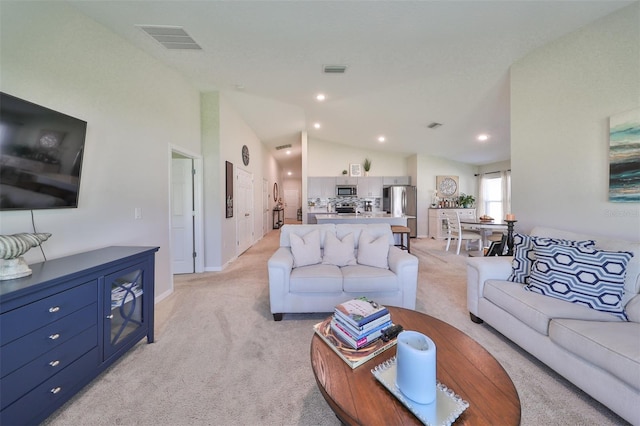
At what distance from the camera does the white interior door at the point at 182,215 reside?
12.5 ft

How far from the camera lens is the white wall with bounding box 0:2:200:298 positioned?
1.59 meters

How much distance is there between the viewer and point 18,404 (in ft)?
3.75

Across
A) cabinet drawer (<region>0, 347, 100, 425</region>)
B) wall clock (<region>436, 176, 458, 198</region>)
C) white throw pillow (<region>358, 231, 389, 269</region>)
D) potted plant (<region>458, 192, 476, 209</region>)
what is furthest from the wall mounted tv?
potted plant (<region>458, 192, 476, 209</region>)

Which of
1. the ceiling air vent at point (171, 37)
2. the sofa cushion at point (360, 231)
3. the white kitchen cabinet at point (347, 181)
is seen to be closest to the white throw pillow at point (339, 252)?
the sofa cushion at point (360, 231)

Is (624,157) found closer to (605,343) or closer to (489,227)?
(605,343)

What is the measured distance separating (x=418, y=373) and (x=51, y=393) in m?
1.85

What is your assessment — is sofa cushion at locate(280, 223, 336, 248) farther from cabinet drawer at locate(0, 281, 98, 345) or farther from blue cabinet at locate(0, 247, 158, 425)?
cabinet drawer at locate(0, 281, 98, 345)

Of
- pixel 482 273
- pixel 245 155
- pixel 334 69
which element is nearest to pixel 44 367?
pixel 482 273

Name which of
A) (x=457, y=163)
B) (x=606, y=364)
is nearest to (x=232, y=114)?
(x=606, y=364)

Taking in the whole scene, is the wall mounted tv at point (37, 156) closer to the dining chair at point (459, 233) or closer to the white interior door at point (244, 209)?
the white interior door at point (244, 209)

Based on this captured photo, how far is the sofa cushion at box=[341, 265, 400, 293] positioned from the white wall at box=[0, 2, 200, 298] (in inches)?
87.5

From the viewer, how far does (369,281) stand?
2.30 metres

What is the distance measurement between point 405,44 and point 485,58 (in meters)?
0.97

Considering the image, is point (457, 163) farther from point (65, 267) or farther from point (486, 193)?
point (65, 267)
